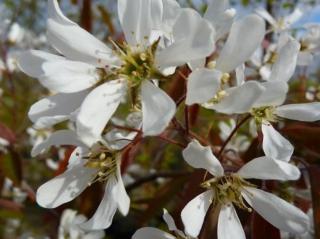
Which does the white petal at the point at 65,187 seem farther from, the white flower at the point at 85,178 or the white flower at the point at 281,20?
the white flower at the point at 281,20

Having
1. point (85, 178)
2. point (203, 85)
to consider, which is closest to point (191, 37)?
point (203, 85)

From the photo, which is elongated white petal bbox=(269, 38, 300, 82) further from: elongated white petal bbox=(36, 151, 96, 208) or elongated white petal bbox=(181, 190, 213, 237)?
elongated white petal bbox=(36, 151, 96, 208)

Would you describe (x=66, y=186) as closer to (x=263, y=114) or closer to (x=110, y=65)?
(x=110, y=65)

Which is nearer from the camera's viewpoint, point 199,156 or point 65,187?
point 199,156

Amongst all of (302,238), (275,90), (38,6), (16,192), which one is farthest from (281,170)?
(38,6)

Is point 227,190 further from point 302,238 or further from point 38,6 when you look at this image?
point 38,6

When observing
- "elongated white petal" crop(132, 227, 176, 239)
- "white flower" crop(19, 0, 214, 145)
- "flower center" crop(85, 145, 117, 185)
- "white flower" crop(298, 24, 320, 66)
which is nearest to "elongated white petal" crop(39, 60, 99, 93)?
"white flower" crop(19, 0, 214, 145)

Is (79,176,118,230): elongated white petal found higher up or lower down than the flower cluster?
lower down
